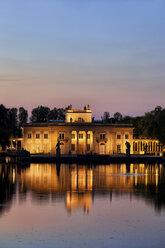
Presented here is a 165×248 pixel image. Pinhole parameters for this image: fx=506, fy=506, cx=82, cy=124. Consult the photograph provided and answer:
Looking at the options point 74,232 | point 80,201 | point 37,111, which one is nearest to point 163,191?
point 80,201

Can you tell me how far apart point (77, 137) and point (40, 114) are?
195ft

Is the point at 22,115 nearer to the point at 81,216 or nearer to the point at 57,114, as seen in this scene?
the point at 57,114

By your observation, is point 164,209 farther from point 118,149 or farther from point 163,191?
point 118,149

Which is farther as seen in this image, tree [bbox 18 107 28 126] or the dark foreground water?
tree [bbox 18 107 28 126]

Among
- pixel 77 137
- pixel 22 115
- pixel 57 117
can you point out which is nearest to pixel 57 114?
pixel 57 117

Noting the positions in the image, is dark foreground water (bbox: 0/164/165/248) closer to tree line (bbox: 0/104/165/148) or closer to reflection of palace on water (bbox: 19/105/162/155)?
tree line (bbox: 0/104/165/148)

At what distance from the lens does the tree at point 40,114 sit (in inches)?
7200

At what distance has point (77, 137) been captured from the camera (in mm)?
126000

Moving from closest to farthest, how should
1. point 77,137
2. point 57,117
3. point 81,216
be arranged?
1. point 81,216
2. point 77,137
3. point 57,117

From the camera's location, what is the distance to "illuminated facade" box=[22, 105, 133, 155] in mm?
125062

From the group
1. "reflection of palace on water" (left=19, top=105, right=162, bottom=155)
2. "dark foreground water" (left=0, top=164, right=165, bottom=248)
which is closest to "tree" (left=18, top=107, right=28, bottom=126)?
"reflection of palace on water" (left=19, top=105, right=162, bottom=155)

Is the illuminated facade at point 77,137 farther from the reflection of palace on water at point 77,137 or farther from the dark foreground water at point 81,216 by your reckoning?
the dark foreground water at point 81,216

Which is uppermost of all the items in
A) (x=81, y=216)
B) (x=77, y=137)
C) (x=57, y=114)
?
(x=57, y=114)

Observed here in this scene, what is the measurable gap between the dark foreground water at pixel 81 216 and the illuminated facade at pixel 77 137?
281 ft
